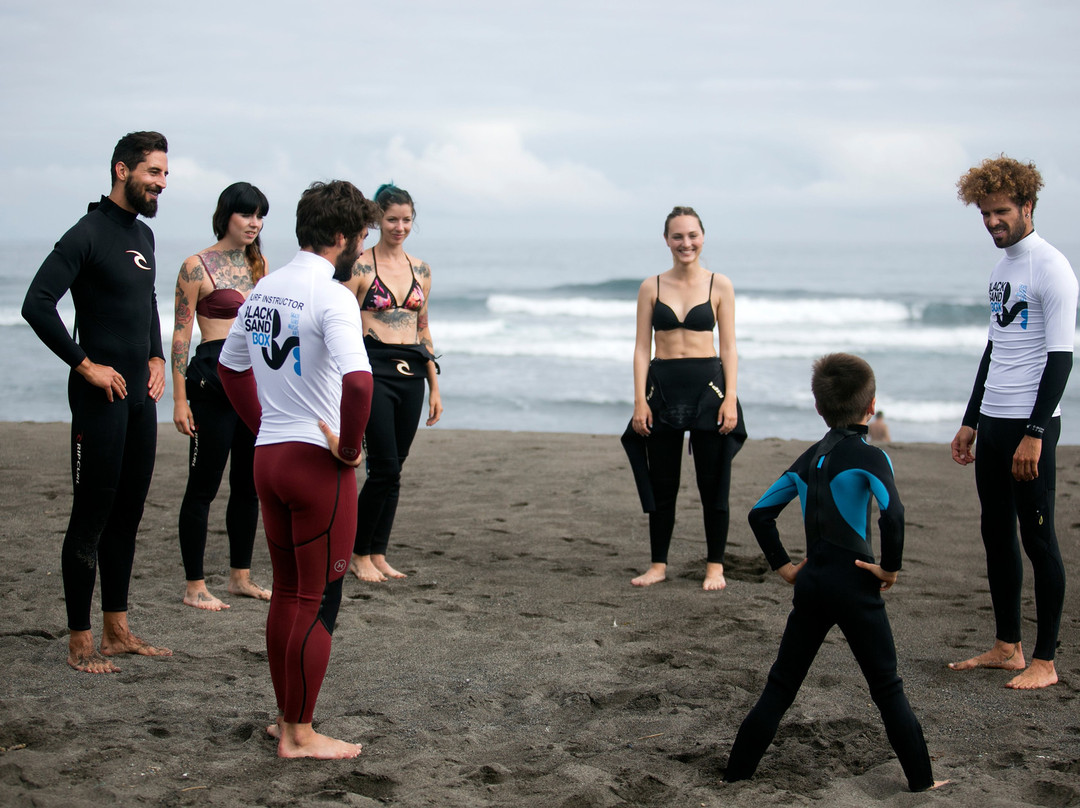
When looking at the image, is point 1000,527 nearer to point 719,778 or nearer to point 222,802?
point 719,778

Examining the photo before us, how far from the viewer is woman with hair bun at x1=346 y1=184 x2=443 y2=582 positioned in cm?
533

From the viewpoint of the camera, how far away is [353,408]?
2.90m

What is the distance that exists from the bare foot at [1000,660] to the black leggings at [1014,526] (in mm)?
33

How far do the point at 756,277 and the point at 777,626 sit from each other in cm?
4117

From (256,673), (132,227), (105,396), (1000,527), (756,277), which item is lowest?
(256,673)

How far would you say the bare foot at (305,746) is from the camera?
313 centimetres

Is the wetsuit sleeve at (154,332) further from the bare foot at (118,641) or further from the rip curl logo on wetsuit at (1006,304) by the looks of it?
the rip curl logo on wetsuit at (1006,304)

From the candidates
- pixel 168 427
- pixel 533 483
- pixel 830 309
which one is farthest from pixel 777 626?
pixel 830 309

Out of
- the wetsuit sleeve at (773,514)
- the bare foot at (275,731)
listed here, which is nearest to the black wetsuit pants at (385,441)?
the bare foot at (275,731)

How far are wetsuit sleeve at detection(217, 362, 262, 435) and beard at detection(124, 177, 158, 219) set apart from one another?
98 cm

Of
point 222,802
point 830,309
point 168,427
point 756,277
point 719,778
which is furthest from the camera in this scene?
point 756,277

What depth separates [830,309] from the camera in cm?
3194

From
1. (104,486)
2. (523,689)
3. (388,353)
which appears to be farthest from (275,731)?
(388,353)

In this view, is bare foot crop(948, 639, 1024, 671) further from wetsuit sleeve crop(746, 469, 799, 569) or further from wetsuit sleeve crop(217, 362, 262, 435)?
wetsuit sleeve crop(217, 362, 262, 435)
